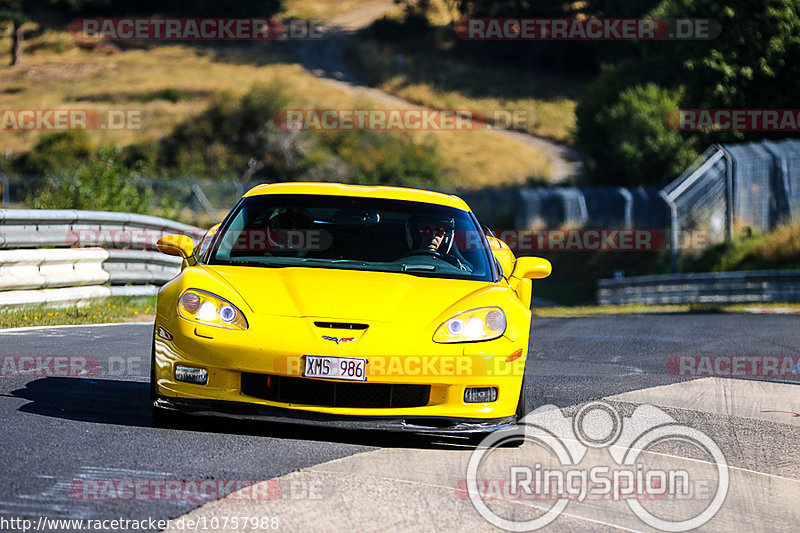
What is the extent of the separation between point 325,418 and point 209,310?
90 centimetres

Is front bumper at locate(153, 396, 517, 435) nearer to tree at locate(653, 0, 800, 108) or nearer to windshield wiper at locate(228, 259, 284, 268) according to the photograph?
windshield wiper at locate(228, 259, 284, 268)

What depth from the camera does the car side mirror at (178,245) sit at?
23.9 ft

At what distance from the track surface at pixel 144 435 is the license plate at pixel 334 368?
1.27 feet

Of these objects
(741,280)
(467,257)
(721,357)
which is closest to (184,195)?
(741,280)

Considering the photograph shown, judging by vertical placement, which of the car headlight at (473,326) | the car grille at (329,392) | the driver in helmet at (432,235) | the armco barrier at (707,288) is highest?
the driver in helmet at (432,235)

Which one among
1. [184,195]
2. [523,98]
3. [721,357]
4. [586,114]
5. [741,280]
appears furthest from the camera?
[523,98]

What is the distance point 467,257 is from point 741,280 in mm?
17644

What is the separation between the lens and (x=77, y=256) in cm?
1301

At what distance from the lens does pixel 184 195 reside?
3384 cm

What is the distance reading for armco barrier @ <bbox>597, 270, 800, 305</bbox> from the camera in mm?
23109

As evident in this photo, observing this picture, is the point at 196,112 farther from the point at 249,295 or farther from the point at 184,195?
the point at 249,295

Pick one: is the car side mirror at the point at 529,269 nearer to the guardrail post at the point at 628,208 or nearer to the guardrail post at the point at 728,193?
the guardrail post at the point at 728,193

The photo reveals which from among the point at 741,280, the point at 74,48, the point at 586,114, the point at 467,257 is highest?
the point at 74,48

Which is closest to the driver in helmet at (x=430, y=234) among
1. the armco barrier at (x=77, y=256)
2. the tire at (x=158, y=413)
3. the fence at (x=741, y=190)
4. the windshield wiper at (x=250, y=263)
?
the windshield wiper at (x=250, y=263)
